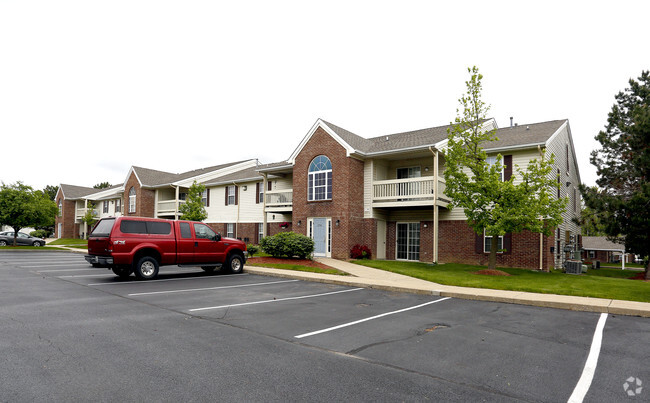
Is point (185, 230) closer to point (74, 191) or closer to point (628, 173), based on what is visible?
point (628, 173)

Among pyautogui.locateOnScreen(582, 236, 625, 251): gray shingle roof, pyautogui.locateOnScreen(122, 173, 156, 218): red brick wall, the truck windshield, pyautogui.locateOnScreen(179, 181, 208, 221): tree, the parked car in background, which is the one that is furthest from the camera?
pyautogui.locateOnScreen(582, 236, 625, 251): gray shingle roof

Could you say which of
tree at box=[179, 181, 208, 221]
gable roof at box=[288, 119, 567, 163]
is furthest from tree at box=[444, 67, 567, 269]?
tree at box=[179, 181, 208, 221]

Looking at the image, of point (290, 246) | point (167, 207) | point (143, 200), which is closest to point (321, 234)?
point (290, 246)

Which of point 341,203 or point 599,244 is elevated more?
point 341,203

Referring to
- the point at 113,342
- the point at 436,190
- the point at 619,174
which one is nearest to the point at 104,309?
the point at 113,342

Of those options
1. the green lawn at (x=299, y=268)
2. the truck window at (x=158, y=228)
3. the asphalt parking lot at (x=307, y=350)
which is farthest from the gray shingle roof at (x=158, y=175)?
the asphalt parking lot at (x=307, y=350)

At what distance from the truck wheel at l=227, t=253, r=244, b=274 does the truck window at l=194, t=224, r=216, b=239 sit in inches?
50.5

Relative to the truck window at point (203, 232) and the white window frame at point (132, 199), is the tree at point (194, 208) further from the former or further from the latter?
the truck window at point (203, 232)

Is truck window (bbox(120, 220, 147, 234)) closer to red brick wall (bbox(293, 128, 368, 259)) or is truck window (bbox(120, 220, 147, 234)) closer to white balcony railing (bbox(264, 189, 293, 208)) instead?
red brick wall (bbox(293, 128, 368, 259))

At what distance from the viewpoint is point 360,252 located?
20719 mm

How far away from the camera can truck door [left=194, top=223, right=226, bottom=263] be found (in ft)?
47.0

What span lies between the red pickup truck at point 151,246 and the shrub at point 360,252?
24.4ft

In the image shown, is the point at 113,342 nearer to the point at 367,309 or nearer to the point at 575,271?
the point at 367,309

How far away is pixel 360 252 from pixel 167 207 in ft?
73.2
